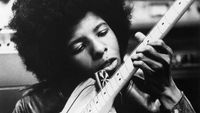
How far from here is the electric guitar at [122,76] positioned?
1720mm

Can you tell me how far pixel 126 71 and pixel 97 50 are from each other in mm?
186

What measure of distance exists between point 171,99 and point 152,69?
169mm

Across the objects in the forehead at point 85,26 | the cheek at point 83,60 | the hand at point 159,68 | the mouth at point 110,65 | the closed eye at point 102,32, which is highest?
the forehead at point 85,26

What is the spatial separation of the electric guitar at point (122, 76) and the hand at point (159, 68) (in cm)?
5

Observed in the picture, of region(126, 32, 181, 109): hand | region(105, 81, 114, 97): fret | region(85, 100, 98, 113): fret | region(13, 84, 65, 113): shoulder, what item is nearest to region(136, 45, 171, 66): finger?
region(126, 32, 181, 109): hand

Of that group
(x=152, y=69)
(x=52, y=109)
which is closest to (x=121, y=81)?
(x=152, y=69)

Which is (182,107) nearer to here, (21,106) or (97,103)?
(97,103)

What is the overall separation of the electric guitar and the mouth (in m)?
0.04

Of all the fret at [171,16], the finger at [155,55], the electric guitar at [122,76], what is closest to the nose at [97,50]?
the electric guitar at [122,76]

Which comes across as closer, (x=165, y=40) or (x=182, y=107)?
(x=182, y=107)

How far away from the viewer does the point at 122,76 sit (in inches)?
67.9

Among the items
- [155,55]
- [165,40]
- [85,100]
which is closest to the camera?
[155,55]

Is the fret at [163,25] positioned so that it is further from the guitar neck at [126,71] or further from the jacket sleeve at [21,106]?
the jacket sleeve at [21,106]

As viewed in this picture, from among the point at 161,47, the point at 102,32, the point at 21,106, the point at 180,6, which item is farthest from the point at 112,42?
the point at 21,106
